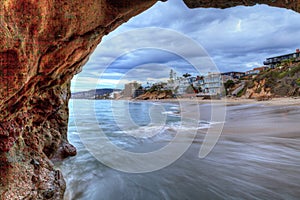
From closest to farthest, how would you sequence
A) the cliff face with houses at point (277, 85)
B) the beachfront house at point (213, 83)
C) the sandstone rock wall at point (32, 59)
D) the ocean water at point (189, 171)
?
the sandstone rock wall at point (32, 59), the ocean water at point (189, 171), the cliff face with houses at point (277, 85), the beachfront house at point (213, 83)

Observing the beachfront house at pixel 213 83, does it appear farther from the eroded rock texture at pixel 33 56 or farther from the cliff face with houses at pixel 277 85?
the eroded rock texture at pixel 33 56

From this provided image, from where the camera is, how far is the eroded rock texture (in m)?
1.88

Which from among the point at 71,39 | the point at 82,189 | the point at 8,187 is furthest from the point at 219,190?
the point at 71,39

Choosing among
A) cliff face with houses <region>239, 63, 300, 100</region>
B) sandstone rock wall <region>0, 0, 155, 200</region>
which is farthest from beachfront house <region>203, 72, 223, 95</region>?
sandstone rock wall <region>0, 0, 155, 200</region>

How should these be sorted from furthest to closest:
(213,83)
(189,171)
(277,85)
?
(213,83)
(277,85)
(189,171)

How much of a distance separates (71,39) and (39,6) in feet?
2.29

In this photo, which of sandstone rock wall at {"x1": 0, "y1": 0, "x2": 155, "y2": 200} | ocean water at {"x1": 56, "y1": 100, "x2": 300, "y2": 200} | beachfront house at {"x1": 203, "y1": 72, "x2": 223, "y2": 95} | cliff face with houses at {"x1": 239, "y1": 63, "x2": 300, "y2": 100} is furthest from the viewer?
beachfront house at {"x1": 203, "y1": 72, "x2": 223, "y2": 95}

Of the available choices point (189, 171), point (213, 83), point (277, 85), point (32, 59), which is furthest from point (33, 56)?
point (213, 83)

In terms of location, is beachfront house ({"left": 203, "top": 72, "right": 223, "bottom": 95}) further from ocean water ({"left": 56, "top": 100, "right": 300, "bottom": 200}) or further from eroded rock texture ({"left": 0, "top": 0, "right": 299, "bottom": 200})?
eroded rock texture ({"left": 0, "top": 0, "right": 299, "bottom": 200})

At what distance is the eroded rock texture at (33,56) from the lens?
188 cm

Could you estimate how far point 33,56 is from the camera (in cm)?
210

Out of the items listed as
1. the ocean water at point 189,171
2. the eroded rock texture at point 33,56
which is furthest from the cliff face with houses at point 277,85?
the eroded rock texture at point 33,56

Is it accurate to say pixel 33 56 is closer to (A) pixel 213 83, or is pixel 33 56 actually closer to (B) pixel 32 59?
(B) pixel 32 59

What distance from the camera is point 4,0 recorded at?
5.61ft
